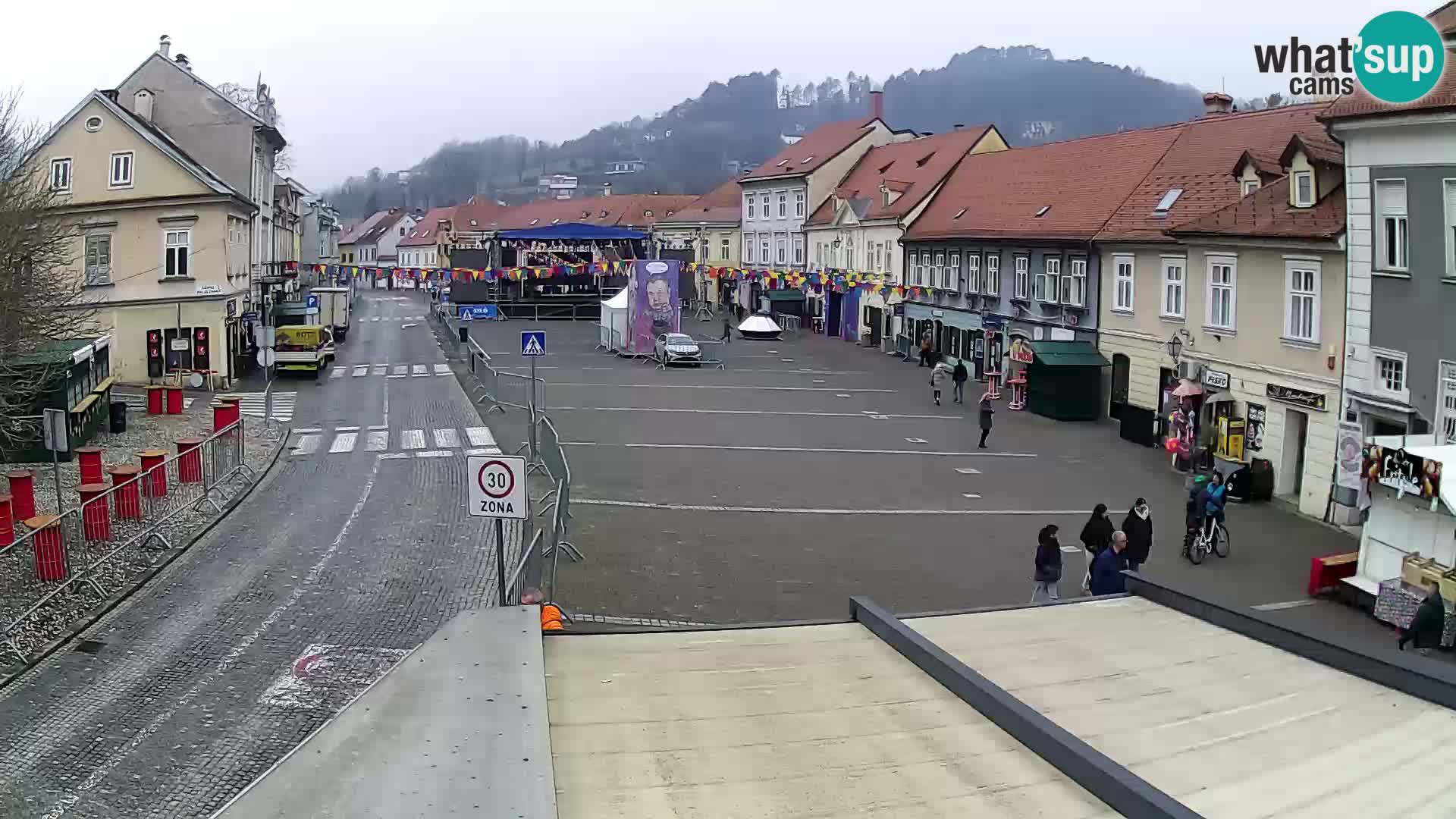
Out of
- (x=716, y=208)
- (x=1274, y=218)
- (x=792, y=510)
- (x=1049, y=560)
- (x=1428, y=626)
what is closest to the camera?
(x=1428, y=626)

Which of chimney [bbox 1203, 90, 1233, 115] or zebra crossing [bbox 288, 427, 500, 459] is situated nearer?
zebra crossing [bbox 288, 427, 500, 459]

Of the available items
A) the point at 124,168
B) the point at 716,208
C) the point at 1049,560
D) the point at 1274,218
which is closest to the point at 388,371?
the point at 124,168

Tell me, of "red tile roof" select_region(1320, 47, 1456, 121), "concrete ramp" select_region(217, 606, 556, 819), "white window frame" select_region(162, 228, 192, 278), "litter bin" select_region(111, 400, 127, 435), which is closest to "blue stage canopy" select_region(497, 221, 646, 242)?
"white window frame" select_region(162, 228, 192, 278)

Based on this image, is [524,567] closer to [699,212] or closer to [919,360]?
[919,360]

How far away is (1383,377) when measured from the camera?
2214 centimetres

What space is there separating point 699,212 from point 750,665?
86.9 m

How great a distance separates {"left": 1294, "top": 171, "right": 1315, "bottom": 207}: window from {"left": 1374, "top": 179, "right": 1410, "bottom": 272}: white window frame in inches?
135

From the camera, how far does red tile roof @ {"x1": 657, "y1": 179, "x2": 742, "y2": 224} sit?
89.2 m

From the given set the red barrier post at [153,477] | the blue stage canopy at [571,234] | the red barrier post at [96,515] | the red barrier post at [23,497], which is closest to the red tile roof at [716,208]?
the blue stage canopy at [571,234]

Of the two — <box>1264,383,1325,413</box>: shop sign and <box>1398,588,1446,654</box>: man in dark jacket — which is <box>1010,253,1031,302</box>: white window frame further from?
<box>1398,588,1446,654</box>: man in dark jacket

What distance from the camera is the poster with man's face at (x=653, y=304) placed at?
5175 centimetres

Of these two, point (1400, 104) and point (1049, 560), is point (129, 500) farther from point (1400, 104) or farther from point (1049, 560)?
point (1400, 104)

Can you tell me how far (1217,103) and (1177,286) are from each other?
12920mm

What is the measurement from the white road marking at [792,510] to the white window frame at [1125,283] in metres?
13.0
